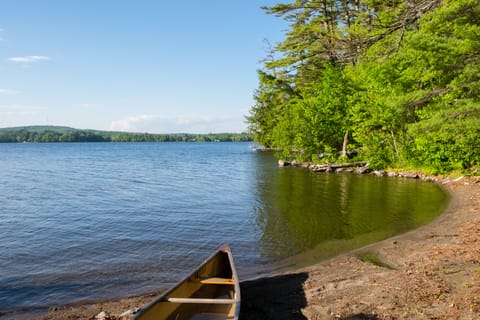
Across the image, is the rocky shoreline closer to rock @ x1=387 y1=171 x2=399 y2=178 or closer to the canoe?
rock @ x1=387 y1=171 x2=399 y2=178

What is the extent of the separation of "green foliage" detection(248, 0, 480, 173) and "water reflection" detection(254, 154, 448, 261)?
3644 millimetres

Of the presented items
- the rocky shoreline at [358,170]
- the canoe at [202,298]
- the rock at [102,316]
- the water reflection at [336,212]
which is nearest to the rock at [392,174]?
the rocky shoreline at [358,170]

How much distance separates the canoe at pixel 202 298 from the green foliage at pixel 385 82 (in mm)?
7726

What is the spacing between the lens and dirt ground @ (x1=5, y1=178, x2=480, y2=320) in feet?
20.9

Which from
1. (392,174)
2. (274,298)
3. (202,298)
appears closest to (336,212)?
(274,298)

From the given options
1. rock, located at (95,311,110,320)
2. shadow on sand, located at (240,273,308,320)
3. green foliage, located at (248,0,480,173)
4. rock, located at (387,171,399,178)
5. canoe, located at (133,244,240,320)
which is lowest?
rock, located at (95,311,110,320)

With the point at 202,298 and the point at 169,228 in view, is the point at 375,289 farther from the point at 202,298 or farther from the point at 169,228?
the point at 169,228

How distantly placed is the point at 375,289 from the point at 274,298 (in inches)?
83.2

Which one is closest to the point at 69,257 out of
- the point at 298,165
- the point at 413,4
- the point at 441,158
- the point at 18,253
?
the point at 18,253

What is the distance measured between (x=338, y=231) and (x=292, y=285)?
19.2 feet

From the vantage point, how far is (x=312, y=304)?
7.02 metres

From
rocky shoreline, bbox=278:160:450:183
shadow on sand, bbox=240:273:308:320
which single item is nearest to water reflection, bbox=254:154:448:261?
rocky shoreline, bbox=278:160:450:183

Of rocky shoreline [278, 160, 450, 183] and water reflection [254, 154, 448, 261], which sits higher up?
rocky shoreline [278, 160, 450, 183]

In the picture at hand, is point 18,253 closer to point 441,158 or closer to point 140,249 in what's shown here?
point 140,249
